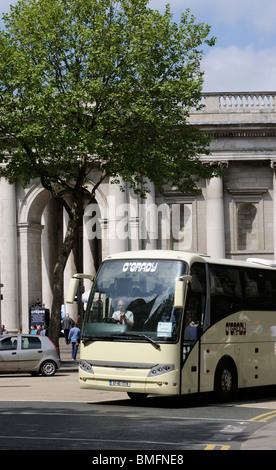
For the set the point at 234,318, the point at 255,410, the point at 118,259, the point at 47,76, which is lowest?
the point at 255,410

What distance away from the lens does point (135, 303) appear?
17.3 m

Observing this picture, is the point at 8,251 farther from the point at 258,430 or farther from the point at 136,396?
the point at 258,430

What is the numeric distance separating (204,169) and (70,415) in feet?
63.9

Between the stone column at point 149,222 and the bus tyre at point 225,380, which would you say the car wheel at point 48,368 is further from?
the stone column at point 149,222

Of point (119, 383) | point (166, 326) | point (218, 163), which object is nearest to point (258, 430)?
point (166, 326)

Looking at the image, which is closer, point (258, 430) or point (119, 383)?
point (258, 430)

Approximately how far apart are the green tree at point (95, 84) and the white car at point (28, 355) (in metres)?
4.36

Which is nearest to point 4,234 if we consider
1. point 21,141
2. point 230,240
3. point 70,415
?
point 230,240

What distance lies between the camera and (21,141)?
3111cm

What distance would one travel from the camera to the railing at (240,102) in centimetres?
4481

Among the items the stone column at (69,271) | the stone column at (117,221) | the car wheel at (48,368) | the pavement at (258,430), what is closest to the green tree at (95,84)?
the car wheel at (48,368)

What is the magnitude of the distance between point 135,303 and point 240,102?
29382 millimetres

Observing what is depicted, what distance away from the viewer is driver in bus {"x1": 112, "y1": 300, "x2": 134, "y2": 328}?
56.7 feet

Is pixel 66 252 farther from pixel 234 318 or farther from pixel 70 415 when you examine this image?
pixel 70 415
